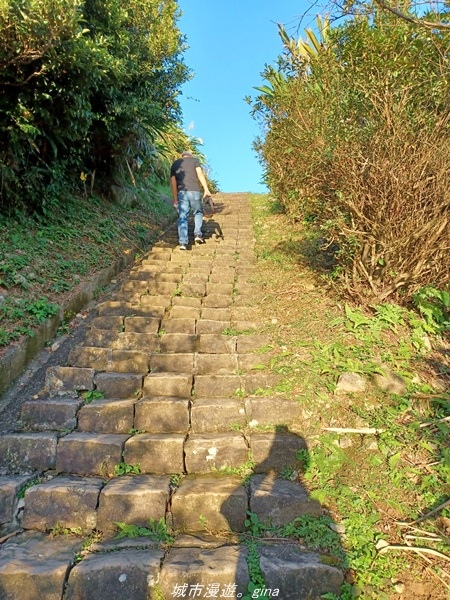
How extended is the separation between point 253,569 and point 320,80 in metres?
5.25

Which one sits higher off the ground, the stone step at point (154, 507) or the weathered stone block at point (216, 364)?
the weathered stone block at point (216, 364)

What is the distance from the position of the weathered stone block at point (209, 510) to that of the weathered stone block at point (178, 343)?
4.72ft

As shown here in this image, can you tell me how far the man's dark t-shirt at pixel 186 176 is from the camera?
590 centimetres

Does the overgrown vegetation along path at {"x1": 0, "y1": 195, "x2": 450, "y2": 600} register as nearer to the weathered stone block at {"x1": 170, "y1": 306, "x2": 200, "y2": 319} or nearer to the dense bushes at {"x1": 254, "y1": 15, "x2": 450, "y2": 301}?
the weathered stone block at {"x1": 170, "y1": 306, "x2": 200, "y2": 319}

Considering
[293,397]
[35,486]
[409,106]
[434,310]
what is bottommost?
[35,486]

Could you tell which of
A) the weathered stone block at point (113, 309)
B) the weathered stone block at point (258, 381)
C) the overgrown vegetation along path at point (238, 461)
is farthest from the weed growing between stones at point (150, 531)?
the weathered stone block at point (113, 309)

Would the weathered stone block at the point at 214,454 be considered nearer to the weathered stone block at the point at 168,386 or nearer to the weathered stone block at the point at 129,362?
the weathered stone block at the point at 168,386

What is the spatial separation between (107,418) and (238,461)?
102 centimetres

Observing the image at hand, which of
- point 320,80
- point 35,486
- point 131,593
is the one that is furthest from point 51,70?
point 131,593

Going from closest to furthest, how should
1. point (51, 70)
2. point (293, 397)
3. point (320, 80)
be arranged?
1. point (293, 397)
2. point (51, 70)
3. point (320, 80)

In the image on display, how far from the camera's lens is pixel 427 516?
212 centimetres

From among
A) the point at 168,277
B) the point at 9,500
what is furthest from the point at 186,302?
the point at 9,500

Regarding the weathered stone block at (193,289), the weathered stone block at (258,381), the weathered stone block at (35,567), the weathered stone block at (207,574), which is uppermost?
the weathered stone block at (193,289)

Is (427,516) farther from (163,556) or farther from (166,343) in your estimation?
(166,343)
